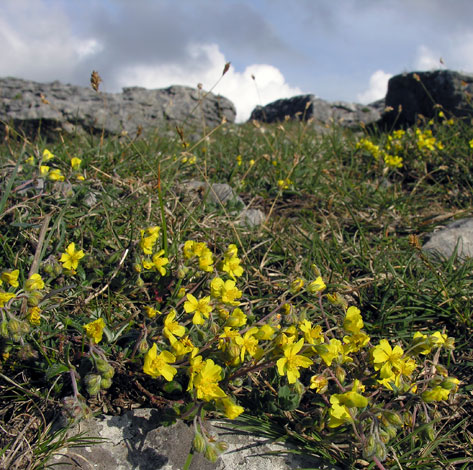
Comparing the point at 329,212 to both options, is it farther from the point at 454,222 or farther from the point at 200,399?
the point at 200,399

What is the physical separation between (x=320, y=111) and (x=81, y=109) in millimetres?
5894

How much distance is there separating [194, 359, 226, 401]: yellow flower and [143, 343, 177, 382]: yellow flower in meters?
0.09

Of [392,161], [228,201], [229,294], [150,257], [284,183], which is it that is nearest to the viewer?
[229,294]

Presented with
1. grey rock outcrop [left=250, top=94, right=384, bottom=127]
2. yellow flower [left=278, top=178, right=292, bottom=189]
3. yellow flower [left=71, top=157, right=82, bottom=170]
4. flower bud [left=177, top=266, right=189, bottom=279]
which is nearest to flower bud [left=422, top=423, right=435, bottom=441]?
flower bud [left=177, top=266, right=189, bottom=279]

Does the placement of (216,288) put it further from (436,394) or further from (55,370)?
(436,394)

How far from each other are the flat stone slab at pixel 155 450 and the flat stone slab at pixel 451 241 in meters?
1.65

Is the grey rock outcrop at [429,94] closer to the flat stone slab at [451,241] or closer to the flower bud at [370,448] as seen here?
the flat stone slab at [451,241]

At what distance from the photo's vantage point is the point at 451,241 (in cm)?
263

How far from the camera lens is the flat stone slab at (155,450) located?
55.6 inches

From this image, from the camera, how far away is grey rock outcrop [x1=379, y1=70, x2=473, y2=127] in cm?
584

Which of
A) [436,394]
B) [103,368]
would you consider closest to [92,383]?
[103,368]

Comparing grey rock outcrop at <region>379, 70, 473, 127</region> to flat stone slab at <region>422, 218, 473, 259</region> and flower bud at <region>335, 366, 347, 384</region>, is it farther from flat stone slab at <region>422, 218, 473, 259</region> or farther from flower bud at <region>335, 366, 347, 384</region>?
flower bud at <region>335, 366, 347, 384</region>

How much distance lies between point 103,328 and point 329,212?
1.92m

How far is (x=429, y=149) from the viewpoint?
4023 millimetres
